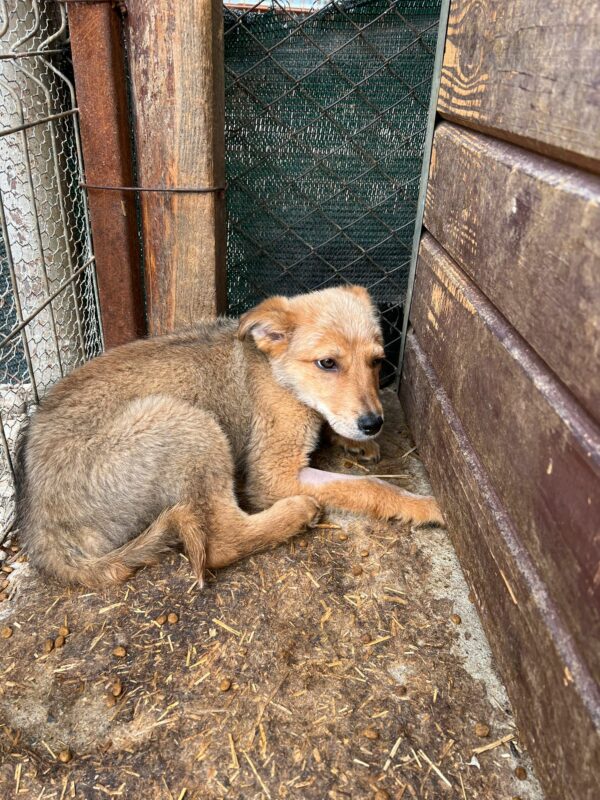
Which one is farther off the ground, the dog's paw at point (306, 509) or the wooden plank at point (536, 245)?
the wooden plank at point (536, 245)

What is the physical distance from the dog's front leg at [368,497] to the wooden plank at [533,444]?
795 millimetres

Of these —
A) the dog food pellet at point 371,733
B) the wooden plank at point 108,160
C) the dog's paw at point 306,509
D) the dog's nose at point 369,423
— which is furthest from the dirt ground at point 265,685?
the wooden plank at point 108,160

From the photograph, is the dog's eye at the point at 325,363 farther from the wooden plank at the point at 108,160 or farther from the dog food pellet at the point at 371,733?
the dog food pellet at the point at 371,733

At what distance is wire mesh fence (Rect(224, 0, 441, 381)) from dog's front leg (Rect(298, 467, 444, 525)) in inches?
71.2

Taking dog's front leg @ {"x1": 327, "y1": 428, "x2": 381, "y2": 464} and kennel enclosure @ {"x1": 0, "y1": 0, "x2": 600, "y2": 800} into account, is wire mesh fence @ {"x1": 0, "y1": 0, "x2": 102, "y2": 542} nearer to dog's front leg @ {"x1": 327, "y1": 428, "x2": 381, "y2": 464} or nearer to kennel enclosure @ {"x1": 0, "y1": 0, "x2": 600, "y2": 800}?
kennel enclosure @ {"x1": 0, "y1": 0, "x2": 600, "y2": 800}

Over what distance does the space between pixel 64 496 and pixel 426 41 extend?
3930 mm

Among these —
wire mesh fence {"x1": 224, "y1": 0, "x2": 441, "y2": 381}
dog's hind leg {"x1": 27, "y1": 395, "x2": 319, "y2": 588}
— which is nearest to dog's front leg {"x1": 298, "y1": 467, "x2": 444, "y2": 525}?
dog's hind leg {"x1": 27, "y1": 395, "x2": 319, "y2": 588}

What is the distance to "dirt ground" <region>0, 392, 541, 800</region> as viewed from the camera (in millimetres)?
2293

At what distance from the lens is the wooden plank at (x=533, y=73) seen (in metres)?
1.76

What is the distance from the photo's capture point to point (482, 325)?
2.69 meters

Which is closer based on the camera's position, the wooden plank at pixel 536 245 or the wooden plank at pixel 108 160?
the wooden plank at pixel 536 245

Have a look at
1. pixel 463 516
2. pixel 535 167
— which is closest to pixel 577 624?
pixel 463 516

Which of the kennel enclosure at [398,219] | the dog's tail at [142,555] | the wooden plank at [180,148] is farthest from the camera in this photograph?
the wooden plank at [180,148]

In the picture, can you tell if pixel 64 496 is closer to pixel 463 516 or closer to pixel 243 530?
pixel 243 530
